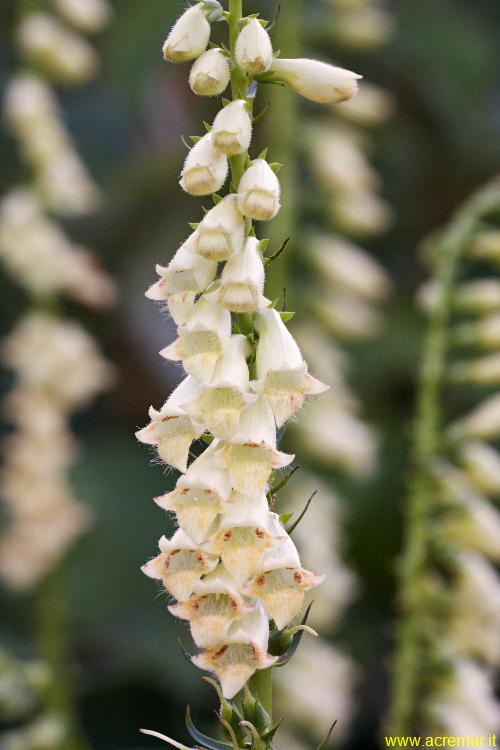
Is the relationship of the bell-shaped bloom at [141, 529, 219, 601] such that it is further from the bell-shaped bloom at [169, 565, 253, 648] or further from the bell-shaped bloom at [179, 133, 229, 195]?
the bell-shaped bloom at [179, 133, 229, 195]

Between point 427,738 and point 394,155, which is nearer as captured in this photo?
point 427,738

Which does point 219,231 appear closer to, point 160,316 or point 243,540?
point 243,540

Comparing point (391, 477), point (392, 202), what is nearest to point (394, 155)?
point (392, 202)

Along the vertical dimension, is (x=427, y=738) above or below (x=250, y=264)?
below

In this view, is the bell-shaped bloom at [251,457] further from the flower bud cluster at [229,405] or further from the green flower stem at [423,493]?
the green flower stem at [423,493]

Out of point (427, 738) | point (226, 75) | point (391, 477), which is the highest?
point (226, 75)

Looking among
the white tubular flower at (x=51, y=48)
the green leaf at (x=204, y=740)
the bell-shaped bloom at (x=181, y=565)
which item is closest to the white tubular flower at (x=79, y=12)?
the white tubular flower at (x=51, y=48)

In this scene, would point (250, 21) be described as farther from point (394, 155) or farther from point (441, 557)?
point (394, 155)
